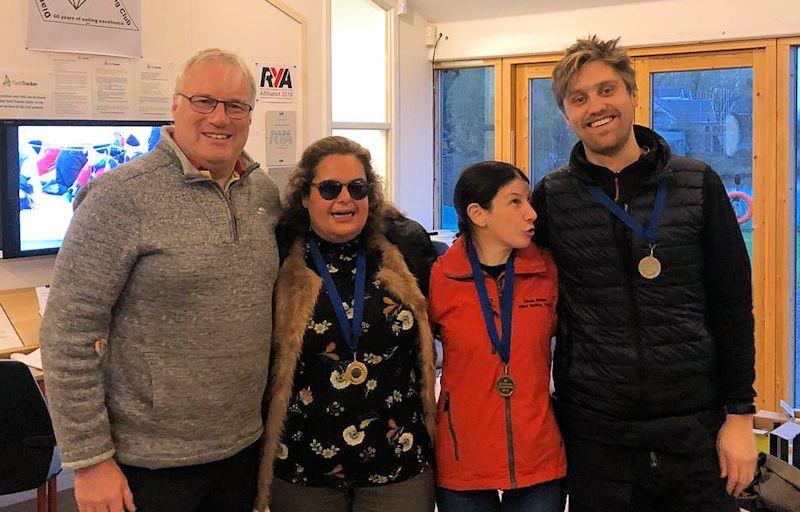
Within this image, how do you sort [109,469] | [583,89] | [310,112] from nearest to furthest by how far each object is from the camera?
[109,469] < [583,89] < [310,112]

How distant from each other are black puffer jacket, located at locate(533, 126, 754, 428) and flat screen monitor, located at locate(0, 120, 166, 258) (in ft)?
6.89

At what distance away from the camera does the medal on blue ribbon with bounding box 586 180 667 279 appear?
182cm

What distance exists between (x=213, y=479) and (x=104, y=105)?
228 centimetres

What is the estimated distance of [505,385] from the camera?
1898 millimetres

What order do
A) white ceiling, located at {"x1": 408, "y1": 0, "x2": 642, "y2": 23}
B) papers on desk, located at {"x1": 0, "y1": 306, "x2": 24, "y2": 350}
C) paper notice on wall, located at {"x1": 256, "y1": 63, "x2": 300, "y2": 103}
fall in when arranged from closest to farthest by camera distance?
papers on desk, located at {"x1": 0, "y1": 306, "x2": 24, "y2": 350}
paper notice on wall, located at {"x1": 256, "y1": 63, "x2": 300, "y2": 103}
white ceiling, located at {"x1": 408, "y1": 0, "x2": 642, "y2": 23}

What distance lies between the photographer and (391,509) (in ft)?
6.16

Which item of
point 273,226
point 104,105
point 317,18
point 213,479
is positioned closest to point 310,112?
point 317,18

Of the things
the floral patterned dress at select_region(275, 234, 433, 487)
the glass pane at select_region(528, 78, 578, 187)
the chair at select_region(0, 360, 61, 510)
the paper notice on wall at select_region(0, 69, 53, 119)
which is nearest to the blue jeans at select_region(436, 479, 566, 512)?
the floral patterned dress at select_region(275, 234, 433, 487)

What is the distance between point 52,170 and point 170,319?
1941 millimetres

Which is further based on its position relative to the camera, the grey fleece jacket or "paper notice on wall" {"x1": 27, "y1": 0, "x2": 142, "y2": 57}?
"paper notice on wall" {"x1": 27, "y1": 0, "x2": 142, "y2": 57}

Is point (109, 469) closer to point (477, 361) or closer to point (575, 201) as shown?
point (477, 361)

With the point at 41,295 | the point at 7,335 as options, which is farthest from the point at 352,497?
the point at 41,295

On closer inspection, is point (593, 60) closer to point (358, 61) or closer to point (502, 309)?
point (502, 309)

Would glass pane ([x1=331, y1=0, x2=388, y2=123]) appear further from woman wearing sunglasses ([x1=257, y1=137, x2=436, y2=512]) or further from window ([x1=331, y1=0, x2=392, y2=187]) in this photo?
woman wearing sunglasses ([x1=257, y1=137, x2=436, y2=512])
